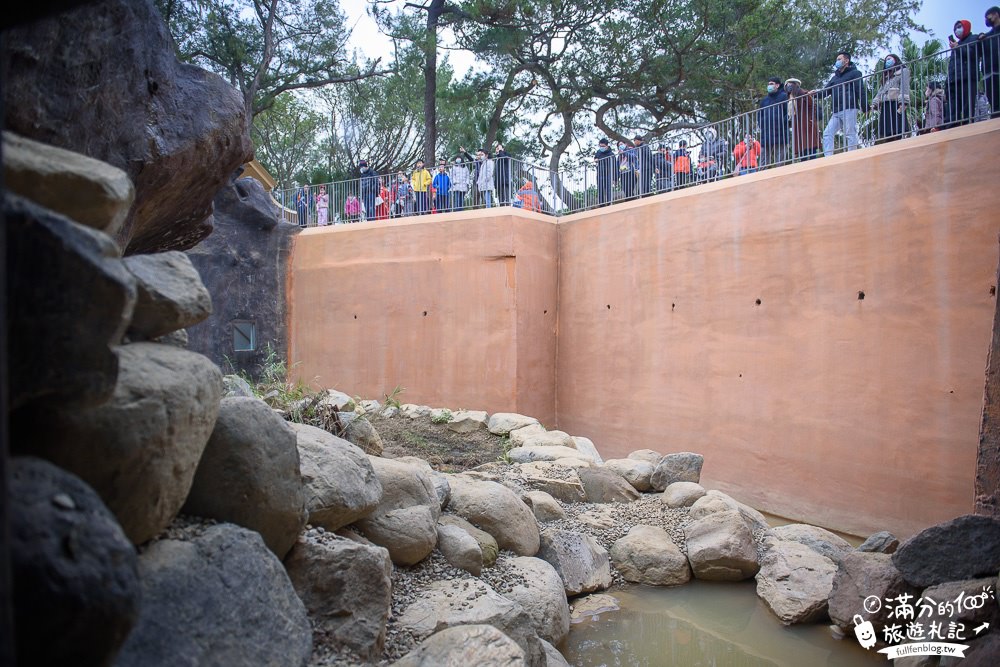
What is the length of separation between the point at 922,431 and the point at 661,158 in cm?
597

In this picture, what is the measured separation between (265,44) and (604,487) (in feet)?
45.2

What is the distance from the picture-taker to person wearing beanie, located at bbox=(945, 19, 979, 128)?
7.43 meters

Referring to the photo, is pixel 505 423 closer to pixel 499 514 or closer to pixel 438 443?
pixel 438 443

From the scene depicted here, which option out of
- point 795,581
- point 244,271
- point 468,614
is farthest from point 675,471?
point 244,271

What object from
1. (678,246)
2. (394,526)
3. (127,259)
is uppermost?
(678,246)

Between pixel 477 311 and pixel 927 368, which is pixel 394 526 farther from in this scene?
pixel 477 311

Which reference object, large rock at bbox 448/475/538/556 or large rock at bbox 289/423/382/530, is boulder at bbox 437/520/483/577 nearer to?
large rock at bbox 448/475/538/556

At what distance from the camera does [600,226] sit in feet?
37.4

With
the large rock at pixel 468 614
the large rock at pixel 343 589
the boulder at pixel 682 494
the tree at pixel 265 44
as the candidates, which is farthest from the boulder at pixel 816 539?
the tree at pixel 265 44

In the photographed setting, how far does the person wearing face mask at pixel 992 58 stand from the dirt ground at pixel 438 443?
21.8ft

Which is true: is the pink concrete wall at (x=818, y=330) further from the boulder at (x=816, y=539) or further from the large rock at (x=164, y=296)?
the large rock at (x=164, y=296)

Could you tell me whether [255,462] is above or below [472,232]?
below

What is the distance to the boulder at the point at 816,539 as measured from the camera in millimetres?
A: 6168

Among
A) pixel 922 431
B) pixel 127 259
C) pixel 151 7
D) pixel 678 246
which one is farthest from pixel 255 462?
pixel 678 246
